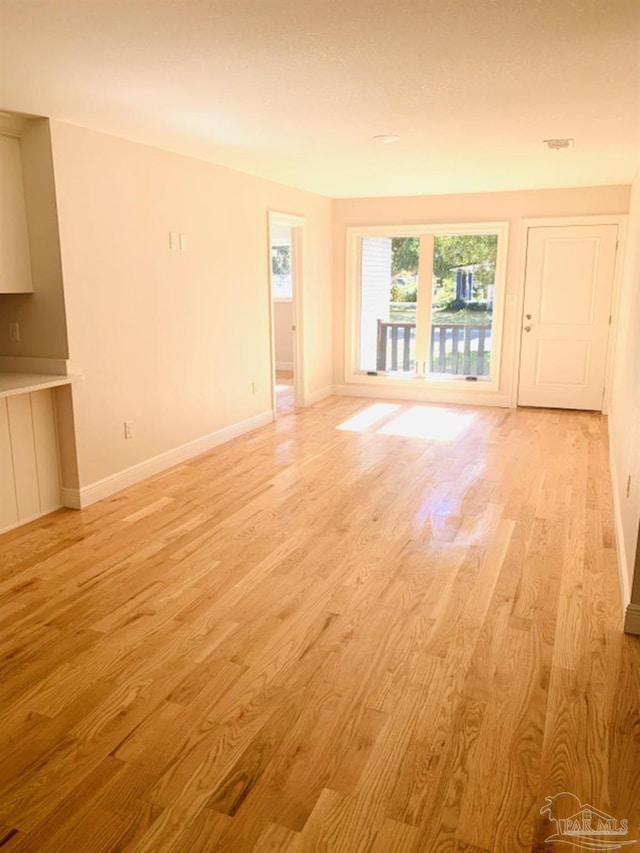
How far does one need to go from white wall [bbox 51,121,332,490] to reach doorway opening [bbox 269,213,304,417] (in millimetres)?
307

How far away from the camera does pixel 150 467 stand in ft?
15.1

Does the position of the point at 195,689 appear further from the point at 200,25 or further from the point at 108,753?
the point at 200,25

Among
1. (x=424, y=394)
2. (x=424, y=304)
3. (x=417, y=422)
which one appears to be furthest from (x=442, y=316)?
(x=417, y=422)

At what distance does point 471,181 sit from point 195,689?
5.27m

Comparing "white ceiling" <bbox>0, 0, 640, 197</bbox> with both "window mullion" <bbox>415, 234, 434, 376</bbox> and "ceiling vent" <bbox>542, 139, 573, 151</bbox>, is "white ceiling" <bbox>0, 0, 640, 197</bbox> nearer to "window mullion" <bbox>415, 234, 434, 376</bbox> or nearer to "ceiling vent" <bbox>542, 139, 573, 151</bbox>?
"ceiling vent" <bbox>542, 139, 573, 151</bbox>

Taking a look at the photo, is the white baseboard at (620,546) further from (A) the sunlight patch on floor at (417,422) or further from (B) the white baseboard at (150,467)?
(B) the white baseboard at (150,467)

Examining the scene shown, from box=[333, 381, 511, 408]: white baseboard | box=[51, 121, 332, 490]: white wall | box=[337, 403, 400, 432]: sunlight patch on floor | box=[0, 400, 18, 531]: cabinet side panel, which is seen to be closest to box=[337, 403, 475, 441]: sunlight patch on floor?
box=[337, 403, 400, 432]: sunlight patch on floor

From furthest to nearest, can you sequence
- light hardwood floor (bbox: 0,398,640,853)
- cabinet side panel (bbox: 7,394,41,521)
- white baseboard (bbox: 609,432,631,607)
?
1. cabinet side panel (bbox: 7,394,41,521)
2. white baseboard (bbox: 609,432,631,607)
3. light hardwood floor (bbox: 0,398,640,853)

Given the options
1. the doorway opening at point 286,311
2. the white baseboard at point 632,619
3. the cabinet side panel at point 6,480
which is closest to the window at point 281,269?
the doorway opening at point 286,311

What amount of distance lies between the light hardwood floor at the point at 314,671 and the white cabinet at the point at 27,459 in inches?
7.9

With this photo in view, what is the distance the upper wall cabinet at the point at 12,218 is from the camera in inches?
139

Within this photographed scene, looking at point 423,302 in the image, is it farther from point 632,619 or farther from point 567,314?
point 632,619

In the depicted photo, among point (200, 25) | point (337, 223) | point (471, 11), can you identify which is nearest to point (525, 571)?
point (471, 11)

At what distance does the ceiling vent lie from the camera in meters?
4.07
